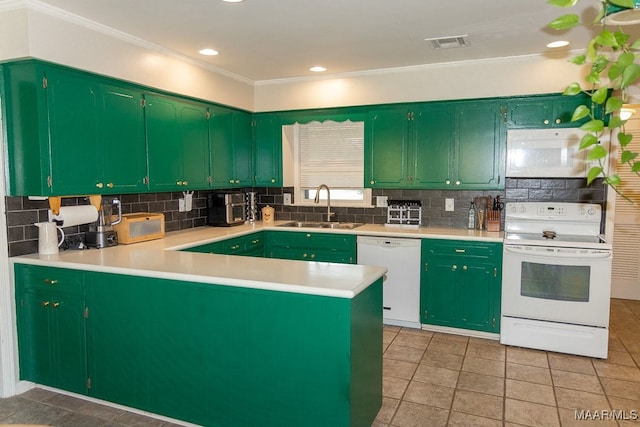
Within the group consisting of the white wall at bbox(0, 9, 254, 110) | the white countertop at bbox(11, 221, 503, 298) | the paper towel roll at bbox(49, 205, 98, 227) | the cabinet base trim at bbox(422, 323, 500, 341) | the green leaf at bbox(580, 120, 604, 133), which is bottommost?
the cabinet base trim at bbox(422, 323, 500, 341)

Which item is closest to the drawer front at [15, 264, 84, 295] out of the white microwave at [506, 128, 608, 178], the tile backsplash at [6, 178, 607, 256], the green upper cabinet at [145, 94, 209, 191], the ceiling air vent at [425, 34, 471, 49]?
the tile backsplash at [6, 178, 607, 256]

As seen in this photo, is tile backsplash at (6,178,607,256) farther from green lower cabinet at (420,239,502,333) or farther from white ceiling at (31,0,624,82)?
white ceiling at (31,0,624,82)

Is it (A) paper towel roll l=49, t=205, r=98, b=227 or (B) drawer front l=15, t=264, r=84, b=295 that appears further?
(A) paper towel roll l=49, t=205, r=98, b=227

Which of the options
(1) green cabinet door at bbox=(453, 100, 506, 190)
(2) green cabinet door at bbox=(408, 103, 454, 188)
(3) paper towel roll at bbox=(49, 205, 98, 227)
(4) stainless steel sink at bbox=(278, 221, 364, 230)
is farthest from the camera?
(4) stainless steel sink at bbox=(278, 221, 364, 230)

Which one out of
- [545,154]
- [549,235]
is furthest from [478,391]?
[545,154]

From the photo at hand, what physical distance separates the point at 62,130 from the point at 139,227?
39.2 inches

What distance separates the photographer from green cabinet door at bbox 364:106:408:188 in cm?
446

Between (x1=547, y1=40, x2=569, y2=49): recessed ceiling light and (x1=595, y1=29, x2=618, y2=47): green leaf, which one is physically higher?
(x1=547, y1=40, x2=569, y2=49): recessed ceiling light

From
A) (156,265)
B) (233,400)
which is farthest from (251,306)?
(156,265)

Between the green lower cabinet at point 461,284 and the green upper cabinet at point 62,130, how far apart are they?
271 cm

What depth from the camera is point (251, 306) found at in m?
2.33

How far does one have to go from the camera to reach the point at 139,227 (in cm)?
362

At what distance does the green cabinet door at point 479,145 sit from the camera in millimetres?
4137

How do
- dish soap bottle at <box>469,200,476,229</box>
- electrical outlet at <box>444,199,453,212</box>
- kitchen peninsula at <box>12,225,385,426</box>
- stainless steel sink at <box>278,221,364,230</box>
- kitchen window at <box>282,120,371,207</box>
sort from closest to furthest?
kitchen peninsula at <box>12,225,385,426</box>
dish soap bottle at <box>469,200,476,229</box>
electrical outlet at <box>444,199,453,212</box>
stainless steel sink at <box>278,221,364,230</box>
kitchen window at <box>282,120,371,207</box>
